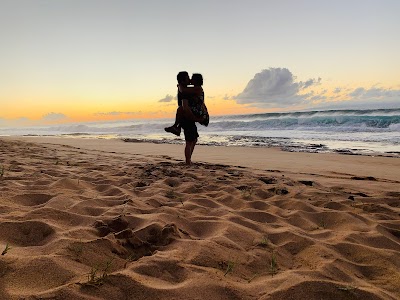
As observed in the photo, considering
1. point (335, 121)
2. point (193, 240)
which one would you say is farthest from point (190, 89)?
point (335, 121)

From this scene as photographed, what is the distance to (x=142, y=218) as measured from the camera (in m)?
2.76

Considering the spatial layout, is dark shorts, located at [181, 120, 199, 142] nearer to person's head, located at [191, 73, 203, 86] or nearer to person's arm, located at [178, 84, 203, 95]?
person's arm, located at [178, 84, 203, 95]

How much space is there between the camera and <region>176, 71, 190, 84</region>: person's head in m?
6.11

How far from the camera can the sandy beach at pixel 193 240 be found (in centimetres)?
169

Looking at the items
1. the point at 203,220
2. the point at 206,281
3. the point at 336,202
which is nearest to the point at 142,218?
the point at 203,220

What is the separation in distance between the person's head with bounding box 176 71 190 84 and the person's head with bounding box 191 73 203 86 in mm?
109

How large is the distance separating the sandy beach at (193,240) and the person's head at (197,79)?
2.36m

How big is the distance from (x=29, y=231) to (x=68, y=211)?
1.68 feet

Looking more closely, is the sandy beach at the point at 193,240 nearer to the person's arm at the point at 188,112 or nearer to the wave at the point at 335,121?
the person's arm at the point at 188,112

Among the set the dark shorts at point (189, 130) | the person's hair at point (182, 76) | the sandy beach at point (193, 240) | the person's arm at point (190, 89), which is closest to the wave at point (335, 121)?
the dark shorts at point (189, 130)

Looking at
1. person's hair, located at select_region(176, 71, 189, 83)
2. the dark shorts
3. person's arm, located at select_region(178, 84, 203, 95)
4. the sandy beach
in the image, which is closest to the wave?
the dark shorts

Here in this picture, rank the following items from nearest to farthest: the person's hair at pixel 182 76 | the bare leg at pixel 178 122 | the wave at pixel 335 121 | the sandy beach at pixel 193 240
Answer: the sandy beach at pixel 193 240
the person's hair at pixel 182 76
the bare leg at pixel 178 122
the wave at pixel 335 121

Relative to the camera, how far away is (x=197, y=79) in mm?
6152

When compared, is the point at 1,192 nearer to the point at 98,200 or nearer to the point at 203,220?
the point at 98,200
